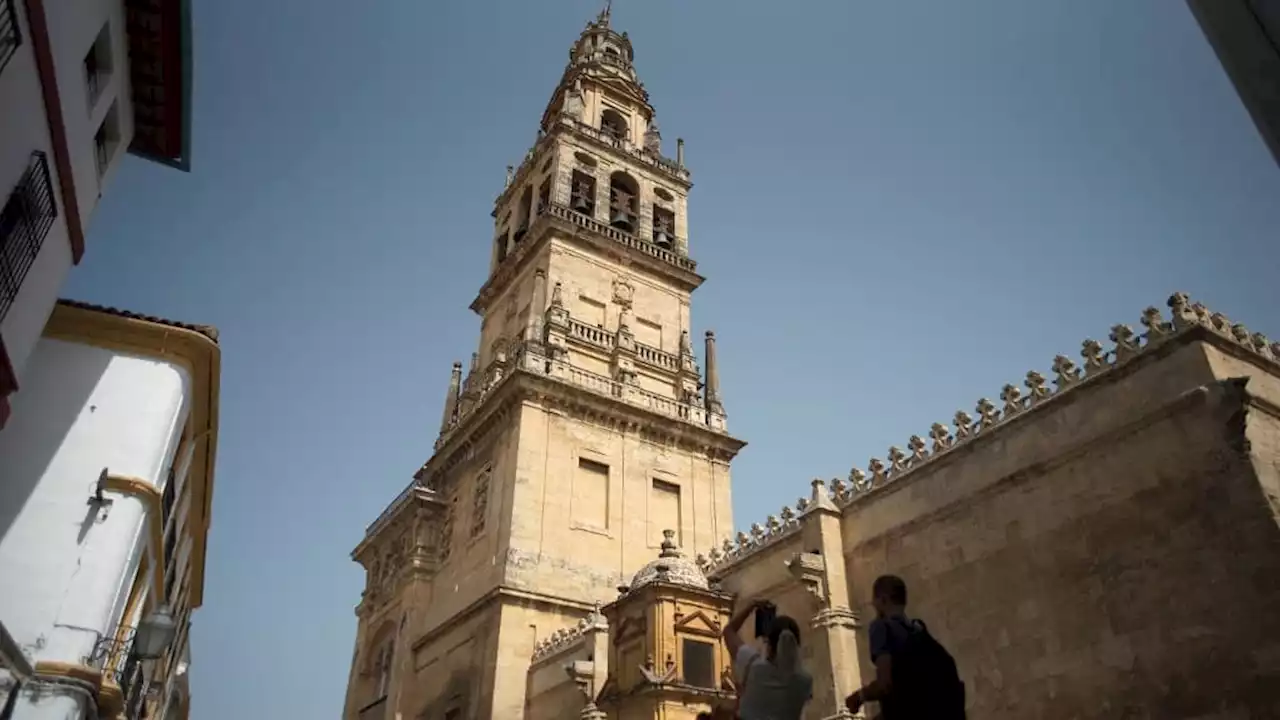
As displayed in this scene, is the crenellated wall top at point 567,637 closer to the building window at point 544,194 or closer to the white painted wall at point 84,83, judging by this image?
the white painted wall at point 84,83

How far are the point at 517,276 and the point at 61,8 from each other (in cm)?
2193

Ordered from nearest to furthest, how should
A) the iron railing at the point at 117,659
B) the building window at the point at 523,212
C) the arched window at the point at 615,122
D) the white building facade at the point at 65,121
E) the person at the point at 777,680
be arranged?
the person at the point at 777,680 < the white building facade at the point at 65,121 < the iron railing at the point at 117,659 < the building window at the point at 523,212 < the arched window at the point at 615,122

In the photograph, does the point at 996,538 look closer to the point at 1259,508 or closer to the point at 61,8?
the point at 1259,508

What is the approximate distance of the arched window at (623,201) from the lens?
105 ft

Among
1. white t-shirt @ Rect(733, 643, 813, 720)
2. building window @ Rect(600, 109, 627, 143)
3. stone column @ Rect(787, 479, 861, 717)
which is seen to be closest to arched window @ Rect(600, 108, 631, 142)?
building window @ Rect(600, 109, 627, 143)

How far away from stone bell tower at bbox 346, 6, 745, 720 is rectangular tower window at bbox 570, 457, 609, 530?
0.04 metres

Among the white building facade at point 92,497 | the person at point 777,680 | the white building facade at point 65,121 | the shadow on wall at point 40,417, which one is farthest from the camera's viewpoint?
the shadow on wall at point 40,417

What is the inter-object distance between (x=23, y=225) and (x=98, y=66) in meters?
3.05

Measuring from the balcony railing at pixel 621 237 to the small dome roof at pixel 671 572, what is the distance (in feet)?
52.9

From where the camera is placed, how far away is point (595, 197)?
104 ft

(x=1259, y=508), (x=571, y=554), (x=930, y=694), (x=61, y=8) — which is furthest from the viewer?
(x=571, y=554)

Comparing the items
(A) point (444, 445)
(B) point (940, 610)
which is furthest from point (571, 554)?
(B) point (940, 610)

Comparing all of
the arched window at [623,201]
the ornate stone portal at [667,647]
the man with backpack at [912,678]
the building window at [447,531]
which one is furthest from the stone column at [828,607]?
the arched window at [623,201]

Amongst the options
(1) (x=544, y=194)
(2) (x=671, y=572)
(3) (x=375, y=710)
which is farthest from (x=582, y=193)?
(3) (x=375, y=710)
